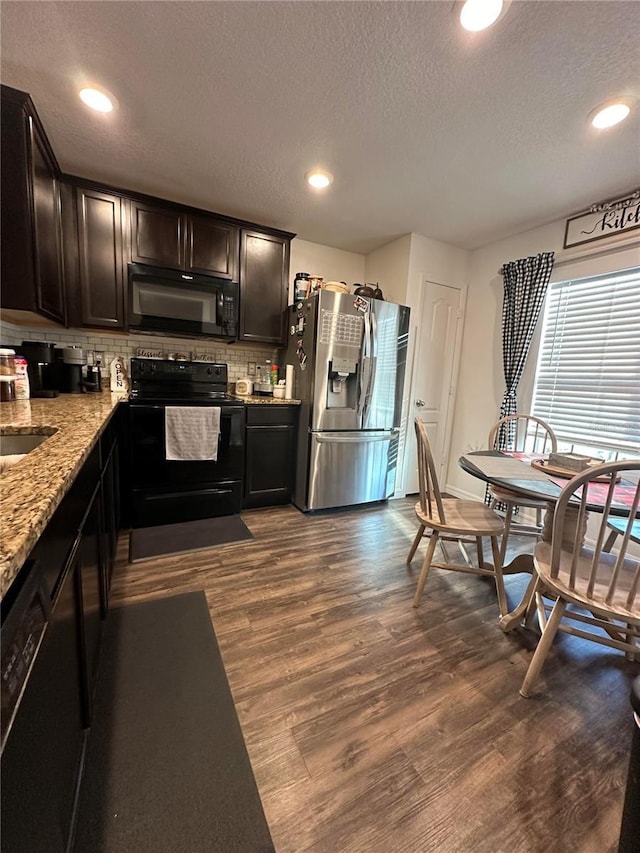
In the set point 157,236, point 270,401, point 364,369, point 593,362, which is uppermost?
point 157,236

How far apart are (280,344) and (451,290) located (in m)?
1.76

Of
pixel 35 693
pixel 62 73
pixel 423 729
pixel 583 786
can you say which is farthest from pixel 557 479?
pixel 62 73

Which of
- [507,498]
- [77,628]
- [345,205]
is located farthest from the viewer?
[345,205]

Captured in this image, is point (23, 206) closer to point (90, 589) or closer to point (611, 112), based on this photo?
point (90, 589)

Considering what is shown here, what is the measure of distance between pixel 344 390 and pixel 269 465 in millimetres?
903

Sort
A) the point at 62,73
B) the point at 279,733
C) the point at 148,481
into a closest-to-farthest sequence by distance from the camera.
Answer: the point at 279,733 < the point at 62,73 < the point at 148,481

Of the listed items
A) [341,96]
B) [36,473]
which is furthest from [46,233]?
[36,473]

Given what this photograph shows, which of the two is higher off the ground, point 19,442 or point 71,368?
point 71,368

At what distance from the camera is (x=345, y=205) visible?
2633 millimetres

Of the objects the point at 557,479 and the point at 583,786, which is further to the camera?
the point at 557,479

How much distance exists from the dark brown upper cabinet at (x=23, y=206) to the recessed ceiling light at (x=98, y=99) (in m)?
0.24

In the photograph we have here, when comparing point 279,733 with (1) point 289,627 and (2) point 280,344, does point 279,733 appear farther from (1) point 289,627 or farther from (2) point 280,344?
(2) point 280,344

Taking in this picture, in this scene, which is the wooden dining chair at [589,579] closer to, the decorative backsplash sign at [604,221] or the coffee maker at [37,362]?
the decorative backsplash sign at [604,221]

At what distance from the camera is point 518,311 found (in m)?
2.88
